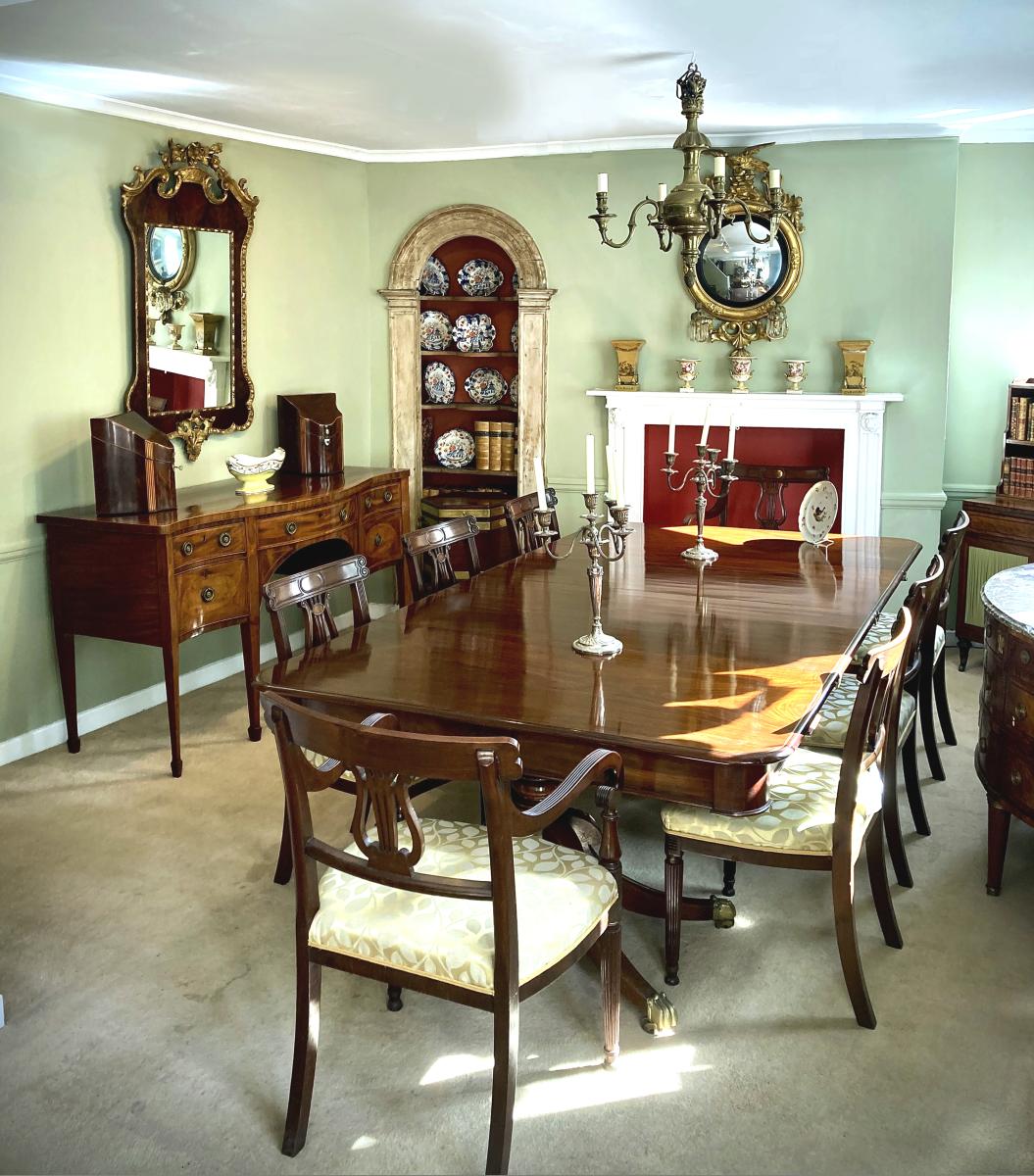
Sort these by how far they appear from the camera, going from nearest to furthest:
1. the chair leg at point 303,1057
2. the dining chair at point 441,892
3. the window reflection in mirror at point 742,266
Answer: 1. the dining chair at point 441,892
2. the chair leg at point 303,1057
3. the window reflection in mirror at point 742,266

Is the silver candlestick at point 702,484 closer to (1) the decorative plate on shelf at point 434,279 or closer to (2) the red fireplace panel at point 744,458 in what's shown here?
(2) the red fireplace panel at point 744,458

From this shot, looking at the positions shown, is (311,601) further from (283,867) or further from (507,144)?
(507,144)

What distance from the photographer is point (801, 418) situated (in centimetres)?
545

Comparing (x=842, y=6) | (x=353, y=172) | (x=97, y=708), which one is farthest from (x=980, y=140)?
(x=97, y=708)

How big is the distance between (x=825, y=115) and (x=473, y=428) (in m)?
2.33

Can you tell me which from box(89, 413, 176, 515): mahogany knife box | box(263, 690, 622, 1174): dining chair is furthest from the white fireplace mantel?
box(263, 690, 622, 1174): dining chair

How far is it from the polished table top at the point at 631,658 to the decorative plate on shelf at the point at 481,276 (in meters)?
2.48

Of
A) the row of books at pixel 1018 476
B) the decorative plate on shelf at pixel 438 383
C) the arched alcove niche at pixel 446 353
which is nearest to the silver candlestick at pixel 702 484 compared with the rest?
the arched alcove niche at pixel 446 353

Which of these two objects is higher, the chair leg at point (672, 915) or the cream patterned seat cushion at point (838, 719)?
the cream patterned seat cushion at point (838, 719)

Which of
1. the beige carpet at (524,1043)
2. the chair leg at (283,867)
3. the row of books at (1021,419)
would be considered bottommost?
the beige carpet at (524,1043)

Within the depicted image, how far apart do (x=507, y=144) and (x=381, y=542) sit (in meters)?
2.01

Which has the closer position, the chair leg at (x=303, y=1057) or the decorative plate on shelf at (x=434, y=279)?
the chair leg at (x=303, y=1057)

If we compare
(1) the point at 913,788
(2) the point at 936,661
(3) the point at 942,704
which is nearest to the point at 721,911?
(1) the point at 913,788

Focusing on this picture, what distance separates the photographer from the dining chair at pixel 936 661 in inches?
139
